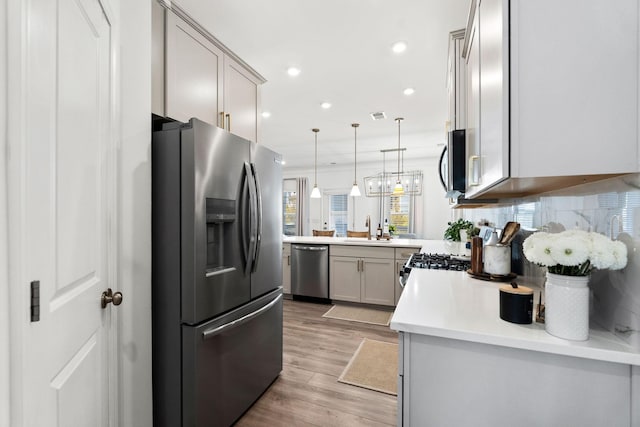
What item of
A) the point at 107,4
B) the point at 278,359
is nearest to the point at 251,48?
the point at 107,4

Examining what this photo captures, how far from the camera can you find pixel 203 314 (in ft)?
4.81

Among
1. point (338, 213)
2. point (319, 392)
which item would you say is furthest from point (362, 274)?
point (338, 213)

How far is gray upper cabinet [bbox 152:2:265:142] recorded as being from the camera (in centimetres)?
172

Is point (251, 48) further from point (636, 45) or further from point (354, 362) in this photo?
point (354, 362)

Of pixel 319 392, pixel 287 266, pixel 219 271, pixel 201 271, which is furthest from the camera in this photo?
pixel 287 266

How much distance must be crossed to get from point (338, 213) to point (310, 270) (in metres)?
3.92

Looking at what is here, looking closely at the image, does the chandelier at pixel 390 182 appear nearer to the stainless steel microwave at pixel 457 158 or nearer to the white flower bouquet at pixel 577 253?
the stainless steel microwave at pixel 457 158

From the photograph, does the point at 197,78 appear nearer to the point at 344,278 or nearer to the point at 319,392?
the point at 319,392

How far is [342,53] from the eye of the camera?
245cm

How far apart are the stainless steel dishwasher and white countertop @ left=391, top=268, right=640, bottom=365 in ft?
8.68

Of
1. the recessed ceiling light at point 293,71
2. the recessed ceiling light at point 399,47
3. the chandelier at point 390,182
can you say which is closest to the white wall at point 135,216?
the recessed ceiling light at point 293,71

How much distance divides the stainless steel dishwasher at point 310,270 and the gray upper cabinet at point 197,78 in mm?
2079

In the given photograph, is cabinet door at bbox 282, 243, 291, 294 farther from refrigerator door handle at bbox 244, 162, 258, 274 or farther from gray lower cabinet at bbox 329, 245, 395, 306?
refrigerator door handle at bbox 244, 162, 258, 274

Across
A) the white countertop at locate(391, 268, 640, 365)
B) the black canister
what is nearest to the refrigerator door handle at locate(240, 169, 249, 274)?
the white countertop at locate(391, 268, 640, 365)
